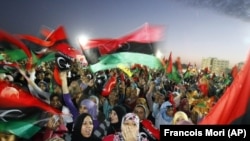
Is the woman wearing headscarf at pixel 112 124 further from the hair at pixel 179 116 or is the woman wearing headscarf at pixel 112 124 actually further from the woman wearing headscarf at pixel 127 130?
the hair at pixel 179 116

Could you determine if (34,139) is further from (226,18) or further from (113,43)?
(226,18)

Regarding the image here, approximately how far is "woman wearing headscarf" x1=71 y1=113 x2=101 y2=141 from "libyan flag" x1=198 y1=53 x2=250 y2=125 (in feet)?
2.68

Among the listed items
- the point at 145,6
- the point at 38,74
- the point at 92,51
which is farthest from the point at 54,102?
the point at 145,6

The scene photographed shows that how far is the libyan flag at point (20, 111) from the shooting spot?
2.71 metres

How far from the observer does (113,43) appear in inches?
108

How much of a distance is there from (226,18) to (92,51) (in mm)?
1000

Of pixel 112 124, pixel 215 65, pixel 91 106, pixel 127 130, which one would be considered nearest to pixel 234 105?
pixel 215 65

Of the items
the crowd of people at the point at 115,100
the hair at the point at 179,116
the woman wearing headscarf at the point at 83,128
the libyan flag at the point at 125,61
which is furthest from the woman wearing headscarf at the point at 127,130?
the libyan flag at the point at 125,61

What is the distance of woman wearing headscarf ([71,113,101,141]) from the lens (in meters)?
2.76

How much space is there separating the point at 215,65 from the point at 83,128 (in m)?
1.07

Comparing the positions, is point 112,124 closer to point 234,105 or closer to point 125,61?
point 125,61

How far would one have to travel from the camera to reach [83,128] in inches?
109

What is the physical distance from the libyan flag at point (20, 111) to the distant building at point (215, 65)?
1122 millimetres

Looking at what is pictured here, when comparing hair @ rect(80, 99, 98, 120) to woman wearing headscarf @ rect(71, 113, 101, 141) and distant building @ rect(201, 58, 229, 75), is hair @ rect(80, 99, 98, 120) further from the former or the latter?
distant building @ rect(201, 58, 229, 75)
